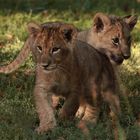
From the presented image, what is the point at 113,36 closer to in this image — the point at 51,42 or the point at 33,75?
the point at 33,75

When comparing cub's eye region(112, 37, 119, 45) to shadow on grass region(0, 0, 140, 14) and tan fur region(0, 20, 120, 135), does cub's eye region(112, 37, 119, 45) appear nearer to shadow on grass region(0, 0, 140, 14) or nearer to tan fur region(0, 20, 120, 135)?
tan fur region(0, 20, 120, 135)

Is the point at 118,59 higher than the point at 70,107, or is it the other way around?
the point at 118,59

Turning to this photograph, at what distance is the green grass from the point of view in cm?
625

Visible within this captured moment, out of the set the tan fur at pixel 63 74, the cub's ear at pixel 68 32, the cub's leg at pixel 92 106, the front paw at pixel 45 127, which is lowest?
the front paw at pixel 45 127

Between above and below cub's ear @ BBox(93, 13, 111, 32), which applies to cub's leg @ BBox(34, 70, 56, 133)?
below

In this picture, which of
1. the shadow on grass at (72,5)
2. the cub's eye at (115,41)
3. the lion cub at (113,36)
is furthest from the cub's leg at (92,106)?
the shadow on grass at (72,5)

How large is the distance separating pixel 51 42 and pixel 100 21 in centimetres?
194

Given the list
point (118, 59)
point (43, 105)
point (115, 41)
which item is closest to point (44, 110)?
point (43, 105)

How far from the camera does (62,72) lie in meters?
6.66

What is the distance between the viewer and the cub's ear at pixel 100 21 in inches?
320

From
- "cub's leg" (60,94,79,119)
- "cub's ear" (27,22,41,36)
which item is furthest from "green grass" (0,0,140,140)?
"cub's ear" (27,22,41,36)

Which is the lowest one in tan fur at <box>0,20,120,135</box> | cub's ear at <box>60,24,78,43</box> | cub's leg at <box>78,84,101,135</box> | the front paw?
the front paw

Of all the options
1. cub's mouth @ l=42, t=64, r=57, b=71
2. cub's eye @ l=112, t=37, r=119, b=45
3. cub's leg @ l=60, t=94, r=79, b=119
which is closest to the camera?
cub's mouth @ l=42, t=64, r=57, b=71

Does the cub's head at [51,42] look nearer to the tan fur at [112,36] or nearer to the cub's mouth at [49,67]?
the cub's mouth at [49,67]
